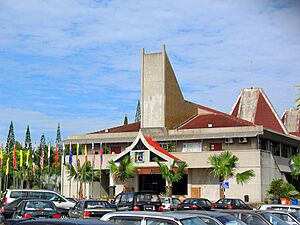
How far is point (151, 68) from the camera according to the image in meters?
65.1

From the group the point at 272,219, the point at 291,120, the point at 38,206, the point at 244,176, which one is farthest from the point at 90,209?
the point at 291,120

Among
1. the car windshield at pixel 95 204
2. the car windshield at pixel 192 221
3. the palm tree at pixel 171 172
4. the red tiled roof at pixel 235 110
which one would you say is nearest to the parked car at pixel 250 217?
the car windshield at pixel 192 221

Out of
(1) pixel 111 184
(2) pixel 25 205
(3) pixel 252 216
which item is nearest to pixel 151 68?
(1) pixel 111 184

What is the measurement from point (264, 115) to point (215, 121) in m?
13.0

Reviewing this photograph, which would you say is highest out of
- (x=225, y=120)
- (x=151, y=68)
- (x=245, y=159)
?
(x=151, y=68)

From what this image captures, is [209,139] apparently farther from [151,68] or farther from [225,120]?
[151,68]

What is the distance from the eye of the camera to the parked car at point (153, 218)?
10.4 m

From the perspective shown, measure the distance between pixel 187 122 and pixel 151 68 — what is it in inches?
310

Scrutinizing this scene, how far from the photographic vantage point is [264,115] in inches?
2955

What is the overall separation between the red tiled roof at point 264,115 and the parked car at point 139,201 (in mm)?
46818

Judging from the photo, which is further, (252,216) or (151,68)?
(151,68)

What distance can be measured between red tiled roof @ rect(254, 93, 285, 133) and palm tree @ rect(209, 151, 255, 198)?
2011 cm

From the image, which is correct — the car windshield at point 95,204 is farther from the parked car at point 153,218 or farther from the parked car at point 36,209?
the parked car at point 153,218

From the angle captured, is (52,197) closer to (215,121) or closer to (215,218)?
(215,218)
